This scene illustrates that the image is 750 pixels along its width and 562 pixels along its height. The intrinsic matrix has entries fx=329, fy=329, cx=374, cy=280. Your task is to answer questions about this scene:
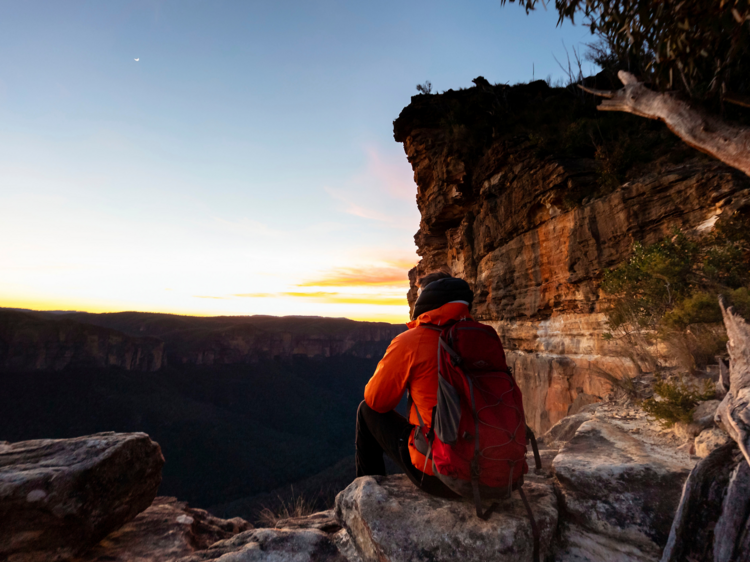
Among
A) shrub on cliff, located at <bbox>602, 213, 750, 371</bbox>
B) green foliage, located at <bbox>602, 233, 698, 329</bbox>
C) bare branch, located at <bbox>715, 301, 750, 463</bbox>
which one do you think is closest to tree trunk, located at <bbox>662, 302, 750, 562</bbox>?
bare branch, located at <bbox>715, 301, 750, 463</bbox>

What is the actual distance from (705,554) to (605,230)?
25.3ft

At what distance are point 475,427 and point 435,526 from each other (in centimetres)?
64

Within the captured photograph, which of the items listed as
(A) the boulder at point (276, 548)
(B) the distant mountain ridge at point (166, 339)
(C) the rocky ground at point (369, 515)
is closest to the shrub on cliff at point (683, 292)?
(C) the rocky ground at point (369, 515)

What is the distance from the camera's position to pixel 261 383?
2795 inches

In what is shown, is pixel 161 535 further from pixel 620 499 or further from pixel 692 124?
pixel 692 124

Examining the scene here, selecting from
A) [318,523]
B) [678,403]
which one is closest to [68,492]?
[318,523]

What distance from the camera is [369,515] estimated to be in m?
1.98

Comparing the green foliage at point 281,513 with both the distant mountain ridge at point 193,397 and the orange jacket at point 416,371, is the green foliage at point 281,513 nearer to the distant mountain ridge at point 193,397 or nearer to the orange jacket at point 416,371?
the orange jacket at point 416,371

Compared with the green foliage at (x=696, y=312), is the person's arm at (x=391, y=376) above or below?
below

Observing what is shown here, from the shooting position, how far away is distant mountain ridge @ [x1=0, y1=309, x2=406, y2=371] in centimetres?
4906

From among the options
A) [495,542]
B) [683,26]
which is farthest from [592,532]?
[683,26]

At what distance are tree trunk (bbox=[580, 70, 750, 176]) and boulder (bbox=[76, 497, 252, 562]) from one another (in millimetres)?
6184

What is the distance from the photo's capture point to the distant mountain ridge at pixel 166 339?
161 feet

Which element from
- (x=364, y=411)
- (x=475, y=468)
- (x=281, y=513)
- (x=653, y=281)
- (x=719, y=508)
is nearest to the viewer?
(x=719, y=508)
